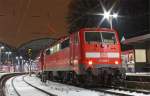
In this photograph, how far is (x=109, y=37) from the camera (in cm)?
2705

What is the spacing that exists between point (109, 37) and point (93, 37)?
1114 millimetres

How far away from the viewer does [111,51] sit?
26391 mm

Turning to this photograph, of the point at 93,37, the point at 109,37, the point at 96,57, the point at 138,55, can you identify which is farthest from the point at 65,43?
the point at 138,55

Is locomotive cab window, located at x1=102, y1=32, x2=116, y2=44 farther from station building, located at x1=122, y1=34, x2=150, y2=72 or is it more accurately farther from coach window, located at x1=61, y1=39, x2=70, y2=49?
station building, located at x1=122, y1=34, x2=150, y2=72

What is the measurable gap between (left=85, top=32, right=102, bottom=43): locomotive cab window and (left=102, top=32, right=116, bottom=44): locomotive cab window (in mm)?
351

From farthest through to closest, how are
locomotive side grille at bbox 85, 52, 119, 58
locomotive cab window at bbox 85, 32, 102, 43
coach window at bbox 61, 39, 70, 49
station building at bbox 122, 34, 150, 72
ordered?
1. station building at bbox 122, 34, 150, 72
2. coach window at bbox 61, 39, 70, 49
3. locomotive cab window at bbox 85, 32, 102, 43
4. locomotive side grille at bbox 85, 52, 119, 58

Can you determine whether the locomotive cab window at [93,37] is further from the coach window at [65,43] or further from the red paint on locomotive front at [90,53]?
the coach window at [65,43]

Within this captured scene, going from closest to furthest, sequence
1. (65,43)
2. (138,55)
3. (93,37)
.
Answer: (93,37)
(65,43)
(138,55)

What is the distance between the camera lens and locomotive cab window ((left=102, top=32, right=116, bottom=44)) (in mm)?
26812

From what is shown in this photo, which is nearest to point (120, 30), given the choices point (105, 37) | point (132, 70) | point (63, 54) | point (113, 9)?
point (113, 9)

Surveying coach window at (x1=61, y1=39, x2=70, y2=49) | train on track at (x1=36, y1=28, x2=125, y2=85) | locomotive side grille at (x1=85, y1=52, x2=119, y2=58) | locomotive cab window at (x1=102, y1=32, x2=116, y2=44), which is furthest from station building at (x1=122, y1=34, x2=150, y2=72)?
locomotive side grille at (x1=85, y1=52, x2=119, y2=58)

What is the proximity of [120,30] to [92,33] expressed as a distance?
41.0m

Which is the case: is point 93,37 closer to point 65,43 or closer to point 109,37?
point 109,37

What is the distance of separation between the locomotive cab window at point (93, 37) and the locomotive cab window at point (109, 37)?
35 cm
